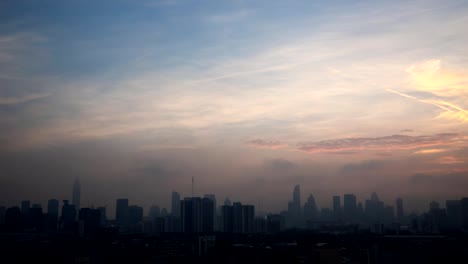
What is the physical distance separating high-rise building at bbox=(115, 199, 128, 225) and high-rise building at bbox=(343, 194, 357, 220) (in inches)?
1206

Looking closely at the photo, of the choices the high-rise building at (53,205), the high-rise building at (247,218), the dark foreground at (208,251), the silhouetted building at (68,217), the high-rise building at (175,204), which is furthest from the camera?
the high-rise building at (175,204)

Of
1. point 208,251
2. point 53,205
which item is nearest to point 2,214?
point 53,205

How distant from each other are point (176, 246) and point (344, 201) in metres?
46.0

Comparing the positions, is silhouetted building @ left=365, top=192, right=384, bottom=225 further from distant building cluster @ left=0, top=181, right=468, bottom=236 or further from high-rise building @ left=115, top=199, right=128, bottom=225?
high-rise building @ left=115, top=199, right=128, bottom=225

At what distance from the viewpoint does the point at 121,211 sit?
51.3 metres

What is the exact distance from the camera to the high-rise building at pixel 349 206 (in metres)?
64.8

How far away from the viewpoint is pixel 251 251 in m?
26.0

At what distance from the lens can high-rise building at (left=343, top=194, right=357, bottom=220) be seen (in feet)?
213

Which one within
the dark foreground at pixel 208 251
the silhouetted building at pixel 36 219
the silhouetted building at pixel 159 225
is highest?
the silhouetted building at pixel 36 219

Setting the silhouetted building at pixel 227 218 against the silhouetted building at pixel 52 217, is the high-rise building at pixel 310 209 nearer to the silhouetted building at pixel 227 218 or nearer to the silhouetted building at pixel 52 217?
the silhouetted building at pixel 227 218

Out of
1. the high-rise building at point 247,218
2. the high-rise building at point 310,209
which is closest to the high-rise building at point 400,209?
the high-rise building at point 310,209

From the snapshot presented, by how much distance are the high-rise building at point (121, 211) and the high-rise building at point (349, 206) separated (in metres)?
30.6

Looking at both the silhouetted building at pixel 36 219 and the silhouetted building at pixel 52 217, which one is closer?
the silhouetted building at pixel 36 219

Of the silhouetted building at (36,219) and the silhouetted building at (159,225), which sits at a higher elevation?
the silhouetted building at (36,219)
